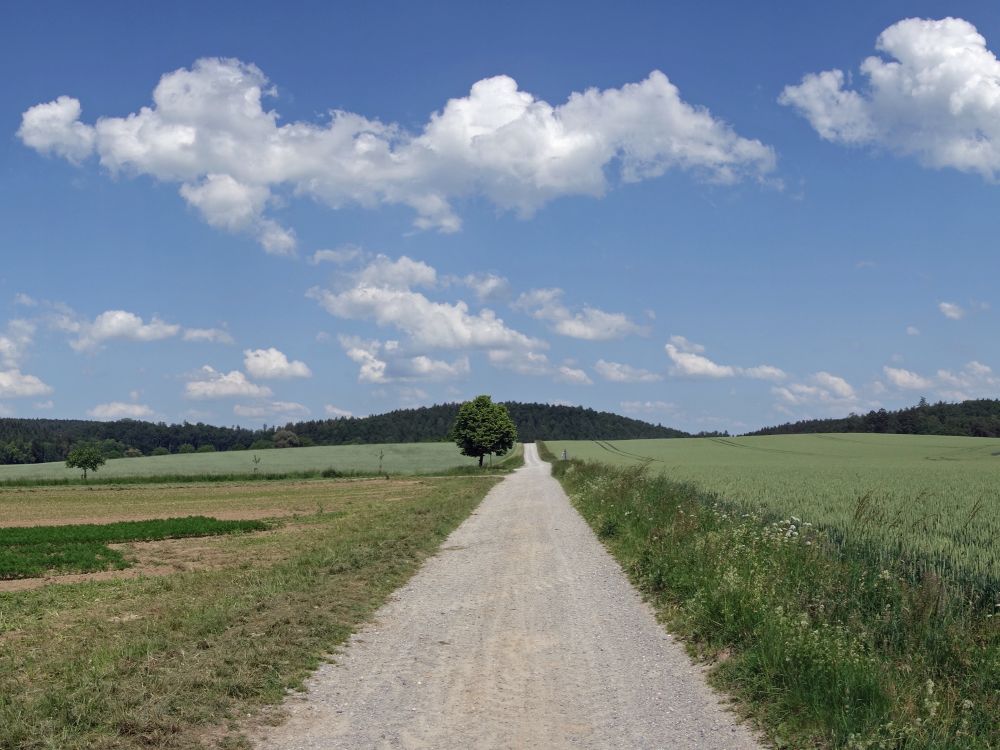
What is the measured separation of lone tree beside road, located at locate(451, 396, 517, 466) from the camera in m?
90.6

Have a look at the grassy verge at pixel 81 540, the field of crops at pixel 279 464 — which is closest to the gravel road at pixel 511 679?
the grassy verge at pixel 81 540

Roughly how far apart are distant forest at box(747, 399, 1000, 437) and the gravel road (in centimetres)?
13718

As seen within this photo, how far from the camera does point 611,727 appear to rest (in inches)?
269

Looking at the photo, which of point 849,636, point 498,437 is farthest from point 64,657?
point 498,437

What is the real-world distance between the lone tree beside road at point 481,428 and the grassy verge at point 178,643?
234ft

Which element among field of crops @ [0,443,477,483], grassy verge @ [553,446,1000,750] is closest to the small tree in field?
field of crops @ [0,443,477,483]

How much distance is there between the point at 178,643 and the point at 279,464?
9109cm

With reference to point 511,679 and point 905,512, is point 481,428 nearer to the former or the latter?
point 905,512

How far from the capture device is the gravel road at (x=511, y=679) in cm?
662

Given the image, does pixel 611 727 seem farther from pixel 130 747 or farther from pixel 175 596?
pixel 175 596

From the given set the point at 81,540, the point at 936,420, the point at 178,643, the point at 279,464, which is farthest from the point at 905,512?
the point at 936,420

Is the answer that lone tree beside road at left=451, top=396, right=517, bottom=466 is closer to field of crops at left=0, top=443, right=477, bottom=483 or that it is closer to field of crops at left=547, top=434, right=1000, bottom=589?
field of crops at left=0, top=443, right=477, bottom=483

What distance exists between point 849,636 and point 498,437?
83703mm

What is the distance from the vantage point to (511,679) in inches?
324
